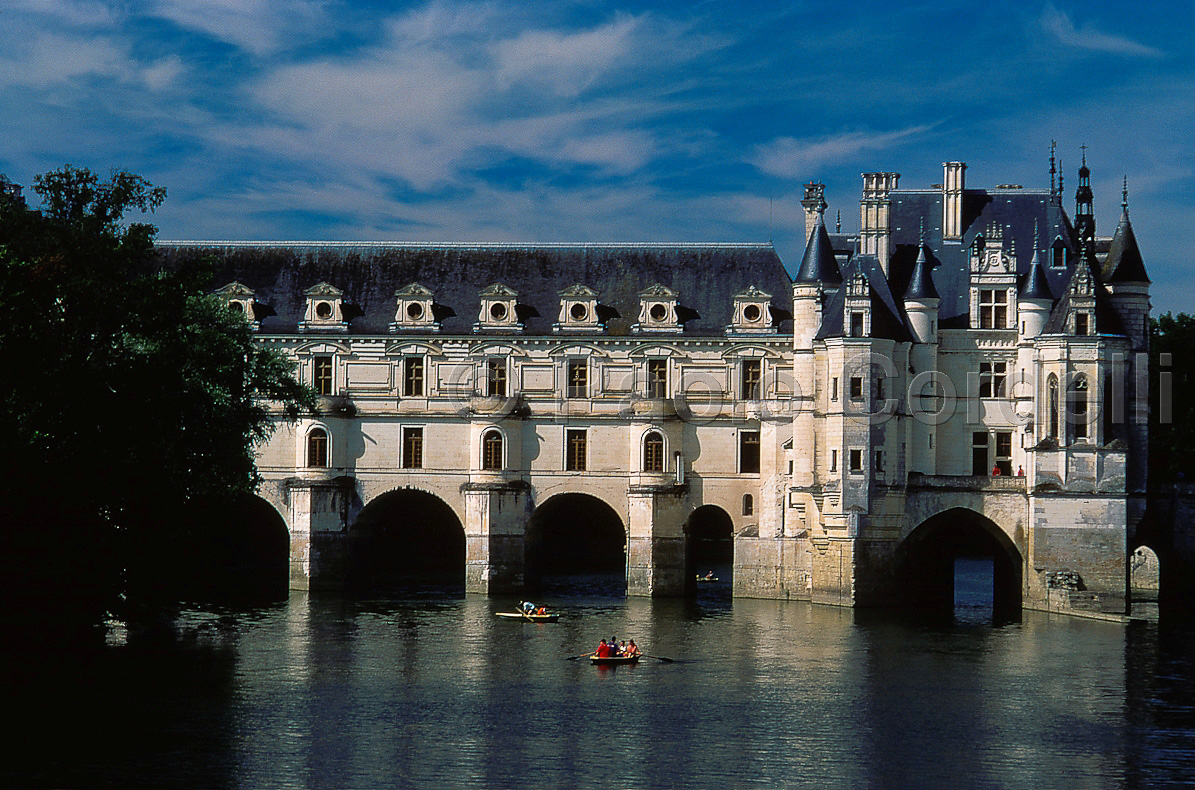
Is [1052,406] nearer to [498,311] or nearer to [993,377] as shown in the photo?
[993,377]

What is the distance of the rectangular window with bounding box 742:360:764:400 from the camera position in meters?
86.6

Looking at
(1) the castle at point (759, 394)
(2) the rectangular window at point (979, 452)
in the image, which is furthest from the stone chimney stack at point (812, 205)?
(2) the rectangular window at point (979, 452)

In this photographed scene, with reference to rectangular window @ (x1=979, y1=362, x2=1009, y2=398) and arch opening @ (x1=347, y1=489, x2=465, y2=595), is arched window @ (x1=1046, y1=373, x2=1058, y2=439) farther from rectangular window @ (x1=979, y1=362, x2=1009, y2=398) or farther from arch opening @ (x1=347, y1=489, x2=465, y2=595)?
arch opening @ (x1=347, y1=489, x2=465, y2=595)

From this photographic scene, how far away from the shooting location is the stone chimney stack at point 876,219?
8400 centimetres

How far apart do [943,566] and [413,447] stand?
29.8 meters

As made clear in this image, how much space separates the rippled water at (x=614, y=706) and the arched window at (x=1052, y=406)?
9435 mm

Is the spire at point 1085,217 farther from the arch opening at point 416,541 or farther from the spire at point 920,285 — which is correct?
the arch opening at point 416,541

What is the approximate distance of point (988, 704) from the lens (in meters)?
54.5

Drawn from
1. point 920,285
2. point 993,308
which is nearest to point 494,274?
point 920,285

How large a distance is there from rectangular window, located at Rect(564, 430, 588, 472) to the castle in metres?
0.12

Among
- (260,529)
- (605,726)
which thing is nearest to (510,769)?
(605,726)

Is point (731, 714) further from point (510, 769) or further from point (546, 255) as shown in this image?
point (546, 255)

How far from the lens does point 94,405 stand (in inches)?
2072

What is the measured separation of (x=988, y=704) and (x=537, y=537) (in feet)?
126
